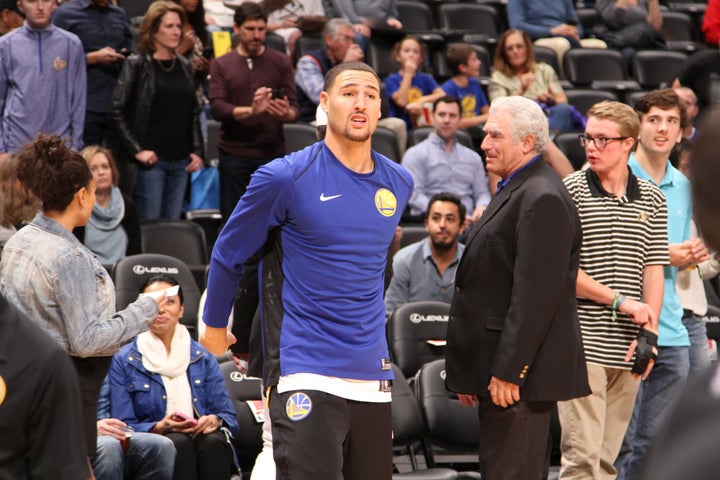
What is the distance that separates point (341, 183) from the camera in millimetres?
3850

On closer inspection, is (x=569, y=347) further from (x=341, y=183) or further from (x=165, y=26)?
(x=165, y=26)

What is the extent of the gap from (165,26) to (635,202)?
401 centimetres

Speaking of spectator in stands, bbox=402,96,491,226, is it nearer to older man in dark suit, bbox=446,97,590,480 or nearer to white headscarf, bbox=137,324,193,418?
white headscarf, bbox=137,324,193,418

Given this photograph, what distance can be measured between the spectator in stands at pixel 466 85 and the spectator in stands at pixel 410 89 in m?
0.18

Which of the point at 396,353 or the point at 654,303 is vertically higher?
the point at 654,303

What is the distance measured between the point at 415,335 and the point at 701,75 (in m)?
4.05

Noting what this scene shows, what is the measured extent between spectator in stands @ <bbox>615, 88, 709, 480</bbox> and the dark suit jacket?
106 cm

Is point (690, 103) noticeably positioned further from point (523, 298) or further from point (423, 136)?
point (523, 298)

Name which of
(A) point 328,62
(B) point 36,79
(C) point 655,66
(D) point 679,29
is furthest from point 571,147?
(D) point 679,29

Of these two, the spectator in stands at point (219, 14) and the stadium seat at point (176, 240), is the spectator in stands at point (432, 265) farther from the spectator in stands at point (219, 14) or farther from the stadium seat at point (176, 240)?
the spectator in stands at point (219, 14)

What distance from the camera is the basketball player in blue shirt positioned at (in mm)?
3723

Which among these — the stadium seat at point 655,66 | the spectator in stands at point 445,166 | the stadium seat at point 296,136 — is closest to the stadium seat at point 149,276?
the stadium seat at point 296,136

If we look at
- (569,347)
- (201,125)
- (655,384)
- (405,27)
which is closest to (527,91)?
(405,27)

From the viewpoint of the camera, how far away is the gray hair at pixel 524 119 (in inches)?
176
